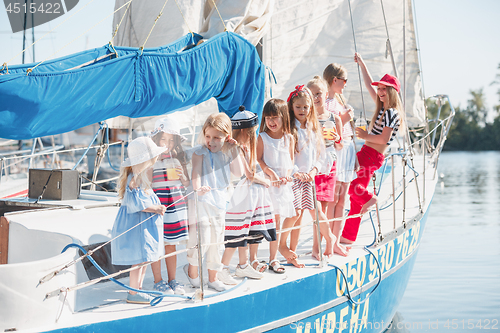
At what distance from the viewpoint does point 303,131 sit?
3.93 m

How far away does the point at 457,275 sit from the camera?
8.16 metres

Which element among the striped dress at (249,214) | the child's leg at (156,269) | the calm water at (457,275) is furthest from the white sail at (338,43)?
the child's leg at (156,269)

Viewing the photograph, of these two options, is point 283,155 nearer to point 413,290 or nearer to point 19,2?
point 19,2

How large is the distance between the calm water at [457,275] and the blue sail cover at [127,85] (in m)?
4.20

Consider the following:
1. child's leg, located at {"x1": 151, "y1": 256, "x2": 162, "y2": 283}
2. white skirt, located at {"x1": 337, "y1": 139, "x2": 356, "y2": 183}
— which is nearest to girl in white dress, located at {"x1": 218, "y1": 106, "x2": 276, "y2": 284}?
child's leg, located at {"x1": 151, "y1": 256, "x2": 162, "y2": 283}

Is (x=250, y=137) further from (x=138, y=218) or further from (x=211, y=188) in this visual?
(x=138, y=218)

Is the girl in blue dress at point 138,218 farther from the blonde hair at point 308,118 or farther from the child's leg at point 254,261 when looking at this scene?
the blonde hair at point 308,118

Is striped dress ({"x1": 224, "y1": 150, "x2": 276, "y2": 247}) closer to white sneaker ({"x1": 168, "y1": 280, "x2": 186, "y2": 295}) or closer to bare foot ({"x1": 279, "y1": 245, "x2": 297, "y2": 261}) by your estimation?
bare foot ({"x1": 279, "y1": 245, "x2": 297, "y2": 261})

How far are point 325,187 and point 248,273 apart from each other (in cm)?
116

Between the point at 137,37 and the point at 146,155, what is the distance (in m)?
3.48

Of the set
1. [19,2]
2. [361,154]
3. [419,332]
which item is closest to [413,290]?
[419,332]

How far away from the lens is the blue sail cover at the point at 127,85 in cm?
271

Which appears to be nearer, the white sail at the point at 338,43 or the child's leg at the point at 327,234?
the child's leg at the point at 327,234

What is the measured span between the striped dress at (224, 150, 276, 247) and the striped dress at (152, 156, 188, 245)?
35cm
